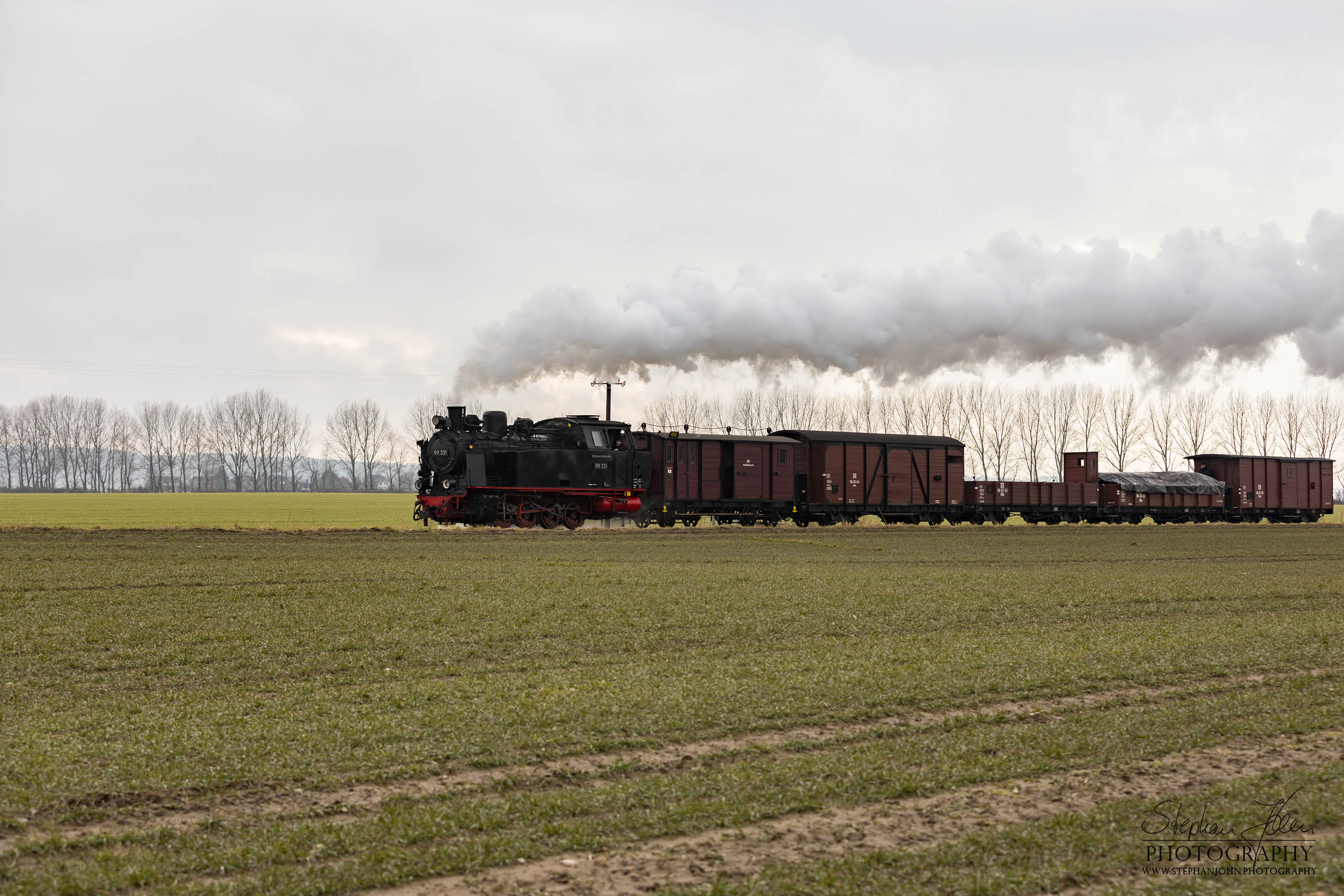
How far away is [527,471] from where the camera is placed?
3491 centimetres

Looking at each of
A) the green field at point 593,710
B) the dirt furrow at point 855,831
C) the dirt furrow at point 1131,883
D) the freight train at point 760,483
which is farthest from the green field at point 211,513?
the dirt furrow at point 1131,883

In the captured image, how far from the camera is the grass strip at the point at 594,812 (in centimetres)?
540

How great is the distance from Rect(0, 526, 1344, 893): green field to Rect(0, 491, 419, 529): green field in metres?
23.9

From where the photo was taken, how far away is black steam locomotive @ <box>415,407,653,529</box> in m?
34.2

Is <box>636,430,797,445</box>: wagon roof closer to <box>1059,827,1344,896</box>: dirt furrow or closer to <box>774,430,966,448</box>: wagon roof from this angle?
<box>774,430,966,448</box>: wagon roof

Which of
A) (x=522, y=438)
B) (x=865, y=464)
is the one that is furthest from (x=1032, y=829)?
(x=865, y=464)

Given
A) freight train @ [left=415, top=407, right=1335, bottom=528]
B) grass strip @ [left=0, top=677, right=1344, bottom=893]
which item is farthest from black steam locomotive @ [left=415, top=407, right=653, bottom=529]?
grass strip @ [left=0, top=677, right=1344, bottom=893]

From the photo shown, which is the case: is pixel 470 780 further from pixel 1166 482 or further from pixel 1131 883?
pixel 1166 482

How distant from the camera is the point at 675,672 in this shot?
1080cm

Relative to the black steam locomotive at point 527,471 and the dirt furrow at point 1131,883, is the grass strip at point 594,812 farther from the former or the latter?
the black steam locomotive at point 527,471

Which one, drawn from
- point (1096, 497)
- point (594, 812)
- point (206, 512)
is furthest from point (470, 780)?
point (206, 512)

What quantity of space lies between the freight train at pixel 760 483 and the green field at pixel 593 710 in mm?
14226

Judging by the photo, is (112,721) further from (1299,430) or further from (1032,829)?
(1299,430)
